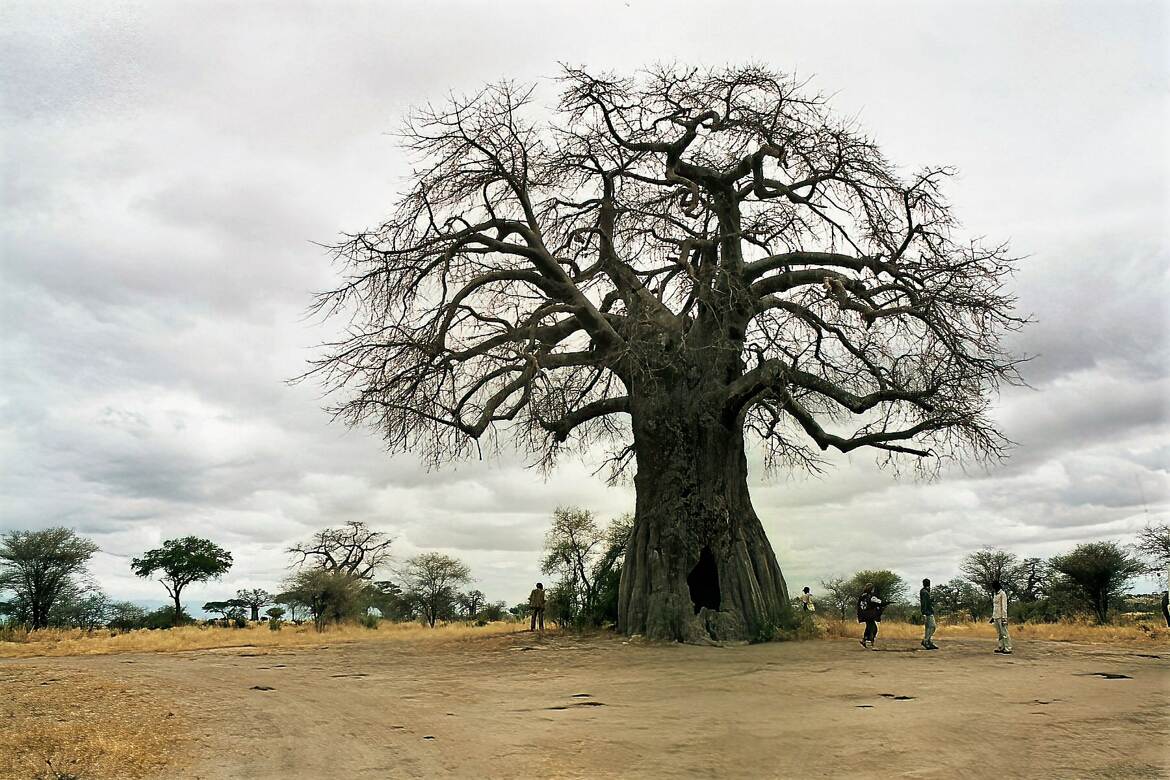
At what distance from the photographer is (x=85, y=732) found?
25.9 feet

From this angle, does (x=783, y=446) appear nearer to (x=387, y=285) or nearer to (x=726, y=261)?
(x=726, y=261)

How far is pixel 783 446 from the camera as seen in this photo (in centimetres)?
1933

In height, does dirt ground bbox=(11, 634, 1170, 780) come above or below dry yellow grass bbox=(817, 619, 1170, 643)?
above

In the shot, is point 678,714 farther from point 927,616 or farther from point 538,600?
point 538,600

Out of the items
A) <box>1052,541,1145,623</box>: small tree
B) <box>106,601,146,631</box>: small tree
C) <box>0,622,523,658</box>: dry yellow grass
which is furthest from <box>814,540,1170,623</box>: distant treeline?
<box>106,601,146,631</box>: small tree

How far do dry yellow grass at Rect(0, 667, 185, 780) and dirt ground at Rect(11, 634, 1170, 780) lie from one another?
0.32 meters

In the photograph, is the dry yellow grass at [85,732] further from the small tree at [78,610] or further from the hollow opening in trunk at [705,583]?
the small tree at [78,610]

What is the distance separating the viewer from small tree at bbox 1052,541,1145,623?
29391 mm

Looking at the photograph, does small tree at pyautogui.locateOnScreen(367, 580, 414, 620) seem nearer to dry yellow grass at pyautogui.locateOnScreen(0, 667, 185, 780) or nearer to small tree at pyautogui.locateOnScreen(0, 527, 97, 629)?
small tree at pyautogui.locateOnScreen(0, 527, 97, 629)

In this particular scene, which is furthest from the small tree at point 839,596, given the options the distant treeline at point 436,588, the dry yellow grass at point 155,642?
the dry yellow grass at point 155,642

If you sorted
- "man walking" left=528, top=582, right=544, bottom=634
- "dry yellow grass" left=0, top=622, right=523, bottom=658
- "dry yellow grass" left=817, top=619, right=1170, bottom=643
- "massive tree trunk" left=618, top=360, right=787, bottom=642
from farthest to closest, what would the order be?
"man walking" left=528, top=582, right=544, bottom=634
"dry yellow grass" left=0, top=622, right=523, bottom=658
"dry yellow grass" left=817, top=619, right=1170, bottom=643
"massive tree trunk" left=618, top=360, right=787, bottom=642

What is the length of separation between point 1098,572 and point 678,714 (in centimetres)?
2605

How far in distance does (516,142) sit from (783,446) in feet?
27.7

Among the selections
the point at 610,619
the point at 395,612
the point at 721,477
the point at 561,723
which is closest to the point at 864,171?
the point at 721,477
